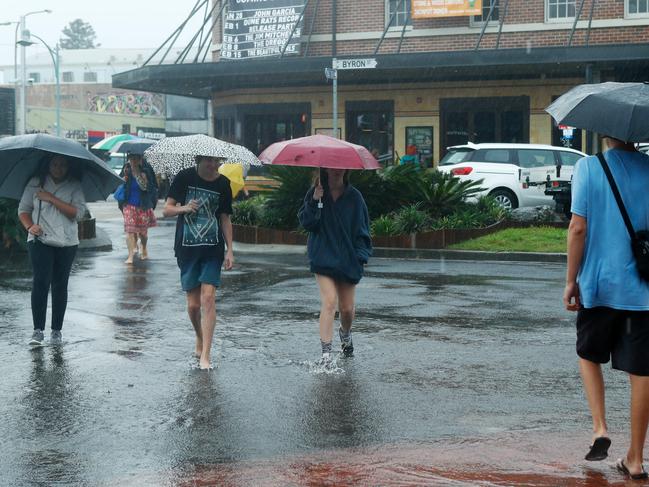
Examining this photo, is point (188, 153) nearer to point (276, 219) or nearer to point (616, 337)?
point (616, 337)

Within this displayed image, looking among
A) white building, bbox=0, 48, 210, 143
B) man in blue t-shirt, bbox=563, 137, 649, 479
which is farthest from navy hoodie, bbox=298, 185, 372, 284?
white building, bbox=0, 48, 210, 143

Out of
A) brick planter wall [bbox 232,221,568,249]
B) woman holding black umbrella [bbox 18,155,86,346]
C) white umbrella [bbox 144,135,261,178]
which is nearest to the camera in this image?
white umbrella [bbox 144,135,261,178]

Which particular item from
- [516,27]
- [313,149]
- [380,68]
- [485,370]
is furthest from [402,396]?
[516,27]

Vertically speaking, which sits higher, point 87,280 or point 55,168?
point 55,168

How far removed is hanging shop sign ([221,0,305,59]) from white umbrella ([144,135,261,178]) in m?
24.6

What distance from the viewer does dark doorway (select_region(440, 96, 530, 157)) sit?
107 ft

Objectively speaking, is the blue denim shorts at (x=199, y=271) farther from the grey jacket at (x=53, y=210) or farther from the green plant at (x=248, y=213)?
the green plant at (x=248, y=213)

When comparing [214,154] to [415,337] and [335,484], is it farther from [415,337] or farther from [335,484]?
[335,484]

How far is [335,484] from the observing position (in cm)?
530

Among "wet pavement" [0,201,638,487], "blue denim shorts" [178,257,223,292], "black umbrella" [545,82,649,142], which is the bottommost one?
"wet pavement" [0,201,638,487]

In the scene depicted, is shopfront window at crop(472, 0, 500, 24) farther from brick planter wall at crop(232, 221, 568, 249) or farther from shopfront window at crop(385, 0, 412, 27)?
brick planter wall at crop(232, 221, 568, 249)

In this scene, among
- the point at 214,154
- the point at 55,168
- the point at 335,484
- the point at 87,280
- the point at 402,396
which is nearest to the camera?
the point at 335,484

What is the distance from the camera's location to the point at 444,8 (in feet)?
104

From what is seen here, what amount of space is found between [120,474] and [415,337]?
4.74m
